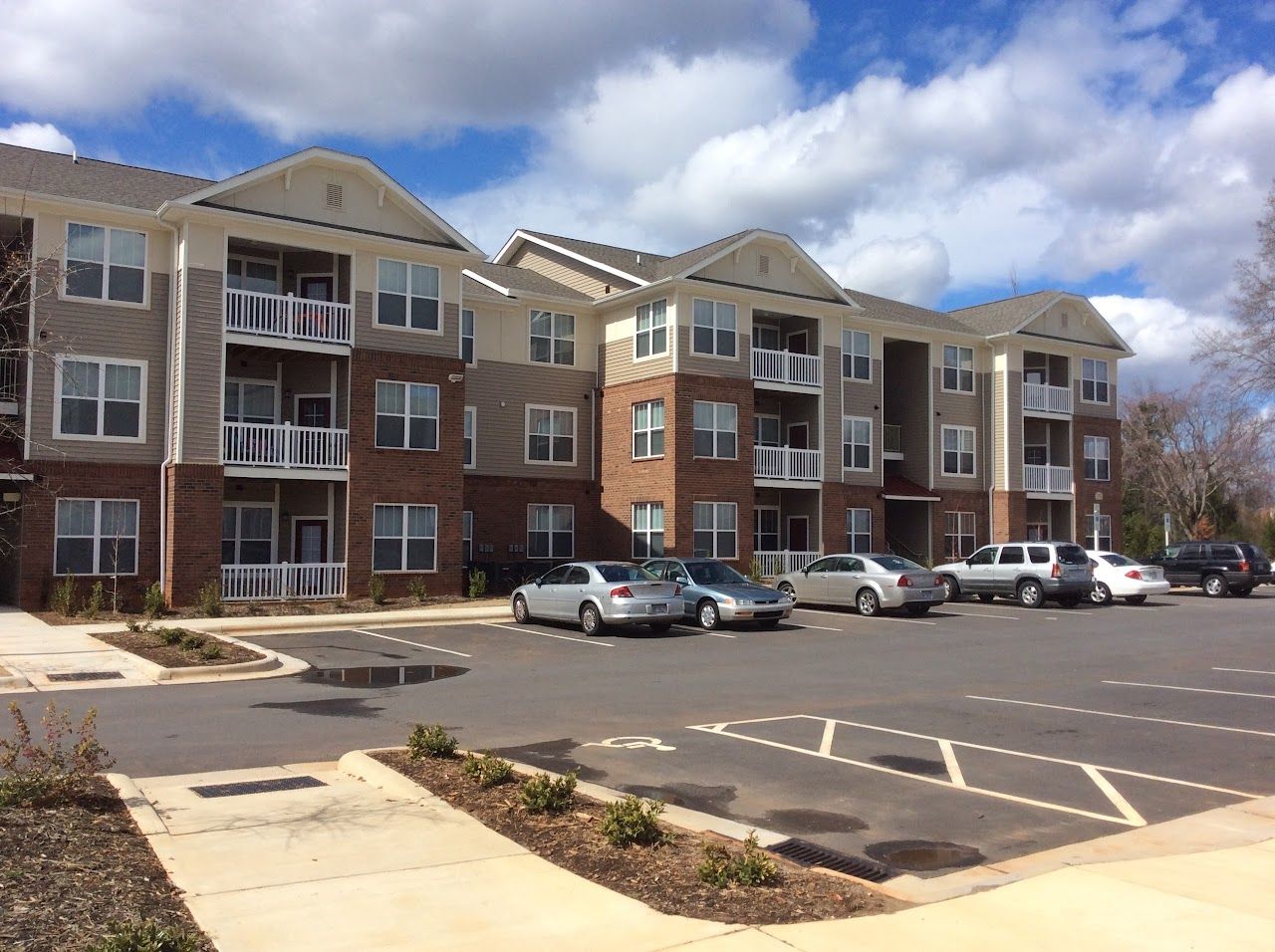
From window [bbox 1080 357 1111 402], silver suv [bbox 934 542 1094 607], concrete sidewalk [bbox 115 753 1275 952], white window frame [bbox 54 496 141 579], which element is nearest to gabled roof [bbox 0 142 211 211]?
white window frame [bbox 54 496 141 579]

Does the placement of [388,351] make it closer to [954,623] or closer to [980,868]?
[954,623]

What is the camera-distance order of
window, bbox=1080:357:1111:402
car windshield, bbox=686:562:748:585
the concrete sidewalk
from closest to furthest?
1. the concrete sidewalk
2. car windshield, bbox=686:562:748:585
3. window, bbox=1080:357:1111:402

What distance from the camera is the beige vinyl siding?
32312 millimetres

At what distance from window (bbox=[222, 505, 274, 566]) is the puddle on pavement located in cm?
1146

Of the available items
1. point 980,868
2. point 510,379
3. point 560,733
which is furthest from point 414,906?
point 510,379

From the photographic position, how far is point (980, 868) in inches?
264

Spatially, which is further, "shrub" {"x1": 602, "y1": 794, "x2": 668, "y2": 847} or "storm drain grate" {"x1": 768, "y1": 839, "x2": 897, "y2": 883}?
"shrub" {"x1": 602, "y1": 794, "x2": 668, "y2": 847}

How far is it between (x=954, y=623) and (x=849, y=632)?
3.43 meters

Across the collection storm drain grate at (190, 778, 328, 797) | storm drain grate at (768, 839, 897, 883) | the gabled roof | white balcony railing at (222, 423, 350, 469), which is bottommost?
storm drain grate at (190, 778, 328, 797)

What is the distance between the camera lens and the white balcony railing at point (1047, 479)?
41.2 m

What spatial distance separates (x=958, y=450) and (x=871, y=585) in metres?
16.6

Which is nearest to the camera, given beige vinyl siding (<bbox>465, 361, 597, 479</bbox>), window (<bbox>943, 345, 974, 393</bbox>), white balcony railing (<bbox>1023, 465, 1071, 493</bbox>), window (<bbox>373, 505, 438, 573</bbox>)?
window (<bbox>373, 505, 438, 573</bbox>)

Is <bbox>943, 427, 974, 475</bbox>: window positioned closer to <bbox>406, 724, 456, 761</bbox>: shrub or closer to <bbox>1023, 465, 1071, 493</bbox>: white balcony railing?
<bbox>1023, 465, 1071, 493</bbox>: white balcony railing

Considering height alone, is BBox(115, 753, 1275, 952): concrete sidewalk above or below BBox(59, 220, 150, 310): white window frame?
below
